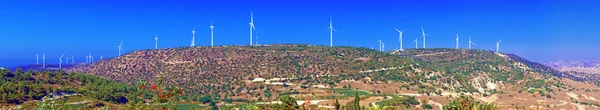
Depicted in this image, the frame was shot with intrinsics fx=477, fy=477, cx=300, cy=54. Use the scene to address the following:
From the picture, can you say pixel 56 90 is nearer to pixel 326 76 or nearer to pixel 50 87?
pixel 50 87

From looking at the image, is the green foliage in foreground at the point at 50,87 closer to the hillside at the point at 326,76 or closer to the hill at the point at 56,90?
the hill at the point at 56,90

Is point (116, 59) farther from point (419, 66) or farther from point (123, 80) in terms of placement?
point (419, 66)

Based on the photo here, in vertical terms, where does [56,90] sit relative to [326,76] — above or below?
below

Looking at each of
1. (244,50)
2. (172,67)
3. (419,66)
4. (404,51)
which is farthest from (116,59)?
(404,51)

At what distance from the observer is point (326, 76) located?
322 feet

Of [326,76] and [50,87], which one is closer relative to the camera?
[50,87]

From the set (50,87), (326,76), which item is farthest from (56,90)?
(326,76)

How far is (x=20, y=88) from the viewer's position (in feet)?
193

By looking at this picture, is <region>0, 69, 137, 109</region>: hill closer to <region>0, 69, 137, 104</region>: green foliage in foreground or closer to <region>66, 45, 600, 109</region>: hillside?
<region>0, 69, 137, 104</region>: green foliage in foreground

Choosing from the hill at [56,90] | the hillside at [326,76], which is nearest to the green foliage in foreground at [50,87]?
the hill at [56,90]

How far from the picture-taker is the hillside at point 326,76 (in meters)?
83.8

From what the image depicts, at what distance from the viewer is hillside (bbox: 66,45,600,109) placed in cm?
8376

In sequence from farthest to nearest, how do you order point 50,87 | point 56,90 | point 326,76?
1. point 326,76
2. point 50,87
3. point 56,90

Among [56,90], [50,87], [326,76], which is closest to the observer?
[56,90]
